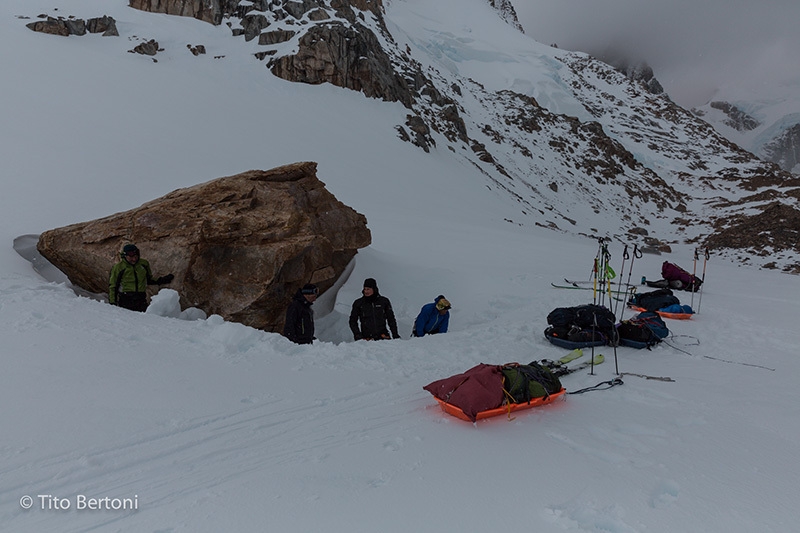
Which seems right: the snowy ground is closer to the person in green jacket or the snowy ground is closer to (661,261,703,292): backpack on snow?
the person in green jacket

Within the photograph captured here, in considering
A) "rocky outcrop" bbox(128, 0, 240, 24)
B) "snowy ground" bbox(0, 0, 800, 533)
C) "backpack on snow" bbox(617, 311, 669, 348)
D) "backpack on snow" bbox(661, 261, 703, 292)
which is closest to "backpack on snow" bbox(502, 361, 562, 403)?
"snowy ground" bbox(0, 0, 800, 533)

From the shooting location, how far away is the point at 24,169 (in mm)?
11781

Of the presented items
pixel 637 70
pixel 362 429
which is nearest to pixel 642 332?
pixel 362 429

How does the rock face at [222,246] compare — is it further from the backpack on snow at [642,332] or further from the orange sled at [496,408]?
the backpack on snow at [642,332]

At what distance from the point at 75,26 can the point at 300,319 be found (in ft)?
99.9

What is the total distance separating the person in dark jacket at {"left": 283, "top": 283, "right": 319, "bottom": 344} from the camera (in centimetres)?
577

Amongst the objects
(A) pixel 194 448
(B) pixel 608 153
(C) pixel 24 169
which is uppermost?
(B) pixel 608 153

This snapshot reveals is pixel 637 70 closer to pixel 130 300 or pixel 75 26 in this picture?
pixel 75 26

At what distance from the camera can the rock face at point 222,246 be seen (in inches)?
275

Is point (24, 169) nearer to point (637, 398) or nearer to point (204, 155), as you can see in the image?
point (204, 155)

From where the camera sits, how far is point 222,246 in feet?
24.7

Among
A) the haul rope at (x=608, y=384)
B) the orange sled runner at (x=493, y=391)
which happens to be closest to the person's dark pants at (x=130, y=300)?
the orange sled runner at (x=493, y=391)

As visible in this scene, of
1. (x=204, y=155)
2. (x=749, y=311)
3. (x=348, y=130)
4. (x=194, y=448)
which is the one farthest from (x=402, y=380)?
(x=348, y=130)

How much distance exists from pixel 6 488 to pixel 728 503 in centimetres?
402
